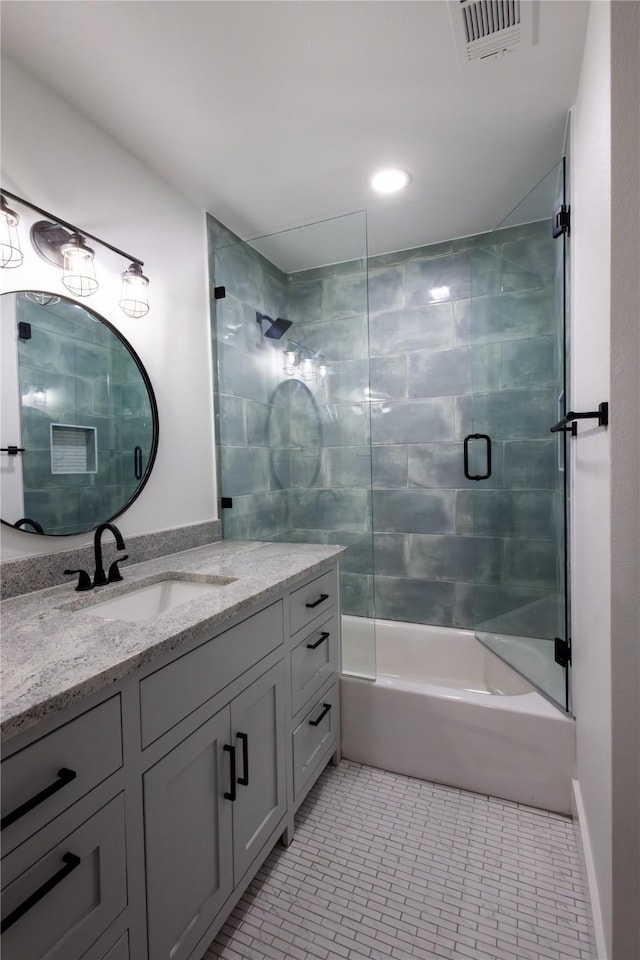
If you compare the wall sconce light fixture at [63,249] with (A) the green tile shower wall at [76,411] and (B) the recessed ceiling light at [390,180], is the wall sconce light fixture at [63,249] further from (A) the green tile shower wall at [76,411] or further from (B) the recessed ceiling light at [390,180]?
(B) the recessed ceiling light at [390,180]

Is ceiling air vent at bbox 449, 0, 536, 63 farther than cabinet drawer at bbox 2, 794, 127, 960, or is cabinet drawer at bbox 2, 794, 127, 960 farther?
ceiling air vent at bbox 449, 0, 536, 63

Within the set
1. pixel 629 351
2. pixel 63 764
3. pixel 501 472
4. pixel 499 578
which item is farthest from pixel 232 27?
pixel 499 578

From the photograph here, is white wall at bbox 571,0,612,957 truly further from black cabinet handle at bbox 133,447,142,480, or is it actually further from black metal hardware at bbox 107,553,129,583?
black cabinet handle at bbox 133,447,142,480

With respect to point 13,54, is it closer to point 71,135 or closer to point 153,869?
point 71,135

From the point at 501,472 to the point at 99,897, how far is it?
87.1 inches

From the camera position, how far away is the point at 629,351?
3.12 feet

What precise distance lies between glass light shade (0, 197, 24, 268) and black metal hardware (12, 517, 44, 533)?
74 cm

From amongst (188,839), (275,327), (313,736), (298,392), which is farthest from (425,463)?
(188,839)

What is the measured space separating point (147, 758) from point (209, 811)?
0.32 metres

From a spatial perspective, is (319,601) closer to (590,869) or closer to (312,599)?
(312,599)

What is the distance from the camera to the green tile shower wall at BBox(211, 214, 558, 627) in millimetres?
2166

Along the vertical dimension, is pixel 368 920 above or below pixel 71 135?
below

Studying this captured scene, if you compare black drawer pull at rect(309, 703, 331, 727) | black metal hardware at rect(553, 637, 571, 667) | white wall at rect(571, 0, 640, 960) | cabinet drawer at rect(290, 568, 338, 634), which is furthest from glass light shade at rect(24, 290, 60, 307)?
black metal hardware at rect(553, 637, 571, 667)

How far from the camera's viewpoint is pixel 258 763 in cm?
131
